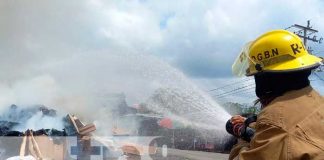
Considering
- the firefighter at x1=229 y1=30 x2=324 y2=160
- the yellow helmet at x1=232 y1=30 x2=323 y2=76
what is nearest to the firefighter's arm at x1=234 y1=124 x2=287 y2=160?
the firefighter at x1=229 y1=30 x2=324 y2=160

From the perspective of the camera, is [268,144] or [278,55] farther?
[278,55]

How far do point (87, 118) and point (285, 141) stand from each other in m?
6.06

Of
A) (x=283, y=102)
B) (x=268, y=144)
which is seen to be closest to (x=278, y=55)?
(x=283, y=102)

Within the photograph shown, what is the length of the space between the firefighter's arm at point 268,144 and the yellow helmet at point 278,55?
0.27 metres

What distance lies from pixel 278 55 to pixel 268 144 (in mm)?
382

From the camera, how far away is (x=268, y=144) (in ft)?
4.37

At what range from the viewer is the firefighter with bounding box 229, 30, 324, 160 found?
1.33 meters

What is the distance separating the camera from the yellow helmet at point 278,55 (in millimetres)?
1549

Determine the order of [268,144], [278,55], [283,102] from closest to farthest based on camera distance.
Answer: [268,144]
[283,102]
[278,55]

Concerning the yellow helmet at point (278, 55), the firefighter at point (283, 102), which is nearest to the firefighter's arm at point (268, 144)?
the firefighter at point (283, 102)

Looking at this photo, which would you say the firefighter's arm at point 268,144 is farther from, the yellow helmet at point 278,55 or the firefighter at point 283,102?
the yellow helmet at point 278,55

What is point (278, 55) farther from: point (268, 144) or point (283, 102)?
point (268, 144)

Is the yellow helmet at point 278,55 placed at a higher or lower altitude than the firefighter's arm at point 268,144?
higher

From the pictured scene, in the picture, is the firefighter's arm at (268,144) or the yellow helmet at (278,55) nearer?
the firefighter's arm at (268,144)
